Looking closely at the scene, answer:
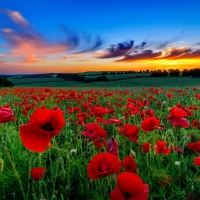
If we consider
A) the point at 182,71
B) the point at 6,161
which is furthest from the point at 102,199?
the point at 182,71

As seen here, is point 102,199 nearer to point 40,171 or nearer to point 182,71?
point 40,171

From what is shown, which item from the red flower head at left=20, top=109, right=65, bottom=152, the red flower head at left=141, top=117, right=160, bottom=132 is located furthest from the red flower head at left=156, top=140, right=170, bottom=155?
the red flower head at left=20, top=109, right=65, bottom=152

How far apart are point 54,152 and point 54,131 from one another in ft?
6.03

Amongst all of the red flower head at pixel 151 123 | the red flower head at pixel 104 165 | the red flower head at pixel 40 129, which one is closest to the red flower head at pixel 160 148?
the red flower head at pixel 151 123

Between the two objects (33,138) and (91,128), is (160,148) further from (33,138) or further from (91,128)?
(33,138)

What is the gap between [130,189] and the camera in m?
0.99

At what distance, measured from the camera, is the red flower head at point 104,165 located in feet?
3.87

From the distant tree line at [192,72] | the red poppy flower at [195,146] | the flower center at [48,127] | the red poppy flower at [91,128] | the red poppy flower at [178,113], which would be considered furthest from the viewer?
the distant tree line at [192,72]

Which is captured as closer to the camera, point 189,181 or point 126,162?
point 126,162

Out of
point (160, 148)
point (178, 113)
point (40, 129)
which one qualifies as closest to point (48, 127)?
point (40, 129)

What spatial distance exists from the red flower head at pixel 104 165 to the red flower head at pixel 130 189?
0.50 ft

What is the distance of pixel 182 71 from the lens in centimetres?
5169

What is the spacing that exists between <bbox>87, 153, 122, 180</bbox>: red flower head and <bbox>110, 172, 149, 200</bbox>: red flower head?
152 millimetres

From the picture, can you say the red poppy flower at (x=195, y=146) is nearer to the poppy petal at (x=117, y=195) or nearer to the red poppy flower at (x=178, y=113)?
the red poppy flower at (x=178, y=113)
